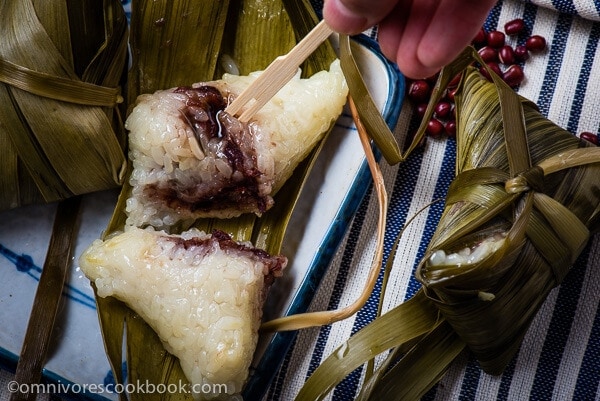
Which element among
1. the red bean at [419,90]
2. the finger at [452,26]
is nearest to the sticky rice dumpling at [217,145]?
the red bean at [419,90]

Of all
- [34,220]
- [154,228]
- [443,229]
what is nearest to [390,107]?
[443,229]

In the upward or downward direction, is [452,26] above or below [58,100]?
above

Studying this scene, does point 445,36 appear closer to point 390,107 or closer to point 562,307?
point 390,107

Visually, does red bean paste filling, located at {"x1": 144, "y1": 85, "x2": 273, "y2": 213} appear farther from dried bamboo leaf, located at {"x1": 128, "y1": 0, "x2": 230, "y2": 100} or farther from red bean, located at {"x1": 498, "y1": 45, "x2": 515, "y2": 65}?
red bean, located at {"x1": 498, "y1": 45, "x2": 515, "y2": 65}

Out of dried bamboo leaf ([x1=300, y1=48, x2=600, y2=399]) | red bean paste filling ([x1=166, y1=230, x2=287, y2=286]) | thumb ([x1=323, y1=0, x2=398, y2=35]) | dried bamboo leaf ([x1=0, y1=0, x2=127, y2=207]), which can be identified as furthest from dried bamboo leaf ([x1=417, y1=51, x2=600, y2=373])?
dried bamboo leaf ([x1=0, y1=0, x2=127, y2=207])

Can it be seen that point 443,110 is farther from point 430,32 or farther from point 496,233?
point 430,32

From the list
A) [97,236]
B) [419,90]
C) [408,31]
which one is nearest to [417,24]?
[408,31]
